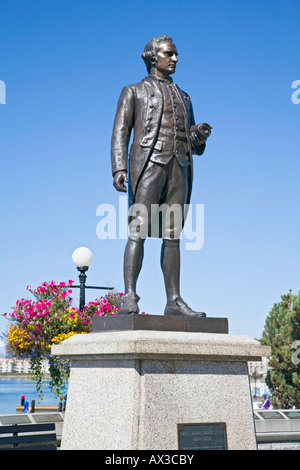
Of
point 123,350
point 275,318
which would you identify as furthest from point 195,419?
point 275,318

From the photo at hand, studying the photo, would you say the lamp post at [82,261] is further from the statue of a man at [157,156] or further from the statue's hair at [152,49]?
the statue's hair at [152,49]

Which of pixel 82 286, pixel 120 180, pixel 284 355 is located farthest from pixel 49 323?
pixel 284 355

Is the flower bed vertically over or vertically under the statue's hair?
under

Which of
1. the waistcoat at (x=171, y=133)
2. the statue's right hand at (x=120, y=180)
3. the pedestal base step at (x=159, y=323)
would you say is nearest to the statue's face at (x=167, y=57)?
the waistcoat at (x=171, y=133)

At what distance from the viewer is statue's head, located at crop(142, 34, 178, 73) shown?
6266 millimetres

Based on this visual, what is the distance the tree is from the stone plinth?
21.5m

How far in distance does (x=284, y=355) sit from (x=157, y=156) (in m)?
21.8

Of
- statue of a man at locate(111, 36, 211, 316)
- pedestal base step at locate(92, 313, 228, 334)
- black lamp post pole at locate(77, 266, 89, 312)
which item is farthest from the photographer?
black lamp post pole at locate(77, 266, 89, 312)

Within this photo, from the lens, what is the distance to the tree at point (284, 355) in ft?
85.0

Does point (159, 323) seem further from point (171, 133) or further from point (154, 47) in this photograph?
point (154, 47)

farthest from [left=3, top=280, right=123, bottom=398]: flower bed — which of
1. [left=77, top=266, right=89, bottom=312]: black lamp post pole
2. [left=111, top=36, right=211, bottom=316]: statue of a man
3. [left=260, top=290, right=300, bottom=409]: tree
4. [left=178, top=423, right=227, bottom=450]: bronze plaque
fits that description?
[left=260, top=290, right=300, bottom=409]: tree

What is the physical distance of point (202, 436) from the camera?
5.02 m

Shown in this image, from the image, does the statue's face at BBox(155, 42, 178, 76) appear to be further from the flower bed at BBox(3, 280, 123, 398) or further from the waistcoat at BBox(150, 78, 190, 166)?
the flower bed at BBox(3, 280, 123, 398)

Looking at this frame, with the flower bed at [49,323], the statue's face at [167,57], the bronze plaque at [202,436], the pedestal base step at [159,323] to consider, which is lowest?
the bronze plaque at [202,436]
